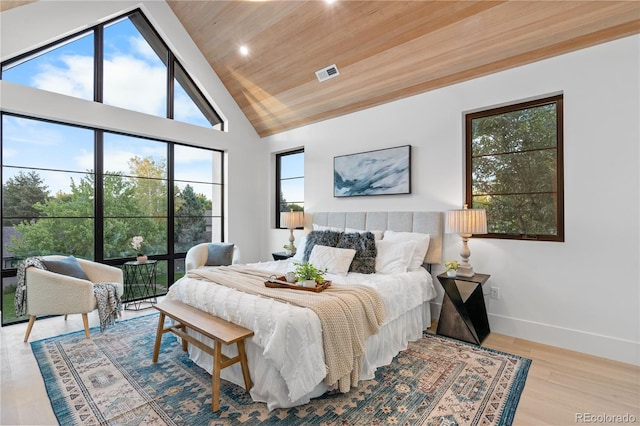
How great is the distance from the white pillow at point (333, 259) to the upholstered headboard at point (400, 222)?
2.49ft

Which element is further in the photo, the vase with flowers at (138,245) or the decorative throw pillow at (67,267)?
the vase with flowers at (138,245)

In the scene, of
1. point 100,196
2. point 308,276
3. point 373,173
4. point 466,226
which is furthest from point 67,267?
point 466,226

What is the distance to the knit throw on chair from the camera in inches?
116

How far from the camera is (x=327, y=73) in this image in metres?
3.94

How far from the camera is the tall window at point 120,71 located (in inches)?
141

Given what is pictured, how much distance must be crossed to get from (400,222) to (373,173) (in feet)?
2.55

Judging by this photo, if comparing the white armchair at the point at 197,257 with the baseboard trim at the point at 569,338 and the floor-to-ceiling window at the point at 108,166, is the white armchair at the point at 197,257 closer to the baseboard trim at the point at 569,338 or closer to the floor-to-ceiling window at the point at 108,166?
the floor-to-ceiling window at the point at 108,166

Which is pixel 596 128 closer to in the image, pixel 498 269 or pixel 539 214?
pixel 539 214

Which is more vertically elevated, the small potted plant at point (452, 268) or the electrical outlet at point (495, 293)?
the small potted plant at point (452, 268)

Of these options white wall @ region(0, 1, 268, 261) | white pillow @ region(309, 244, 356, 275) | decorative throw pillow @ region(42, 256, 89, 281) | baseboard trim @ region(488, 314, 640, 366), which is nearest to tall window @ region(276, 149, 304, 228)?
white wall @ region(0, 1, 268, 261)

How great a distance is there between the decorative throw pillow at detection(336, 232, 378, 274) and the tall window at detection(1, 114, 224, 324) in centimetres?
275

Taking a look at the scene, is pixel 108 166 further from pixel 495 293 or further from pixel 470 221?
pixel 495 293

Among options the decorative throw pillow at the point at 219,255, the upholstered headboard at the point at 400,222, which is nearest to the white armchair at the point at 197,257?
the decorative throw pillow at the point at 219,255

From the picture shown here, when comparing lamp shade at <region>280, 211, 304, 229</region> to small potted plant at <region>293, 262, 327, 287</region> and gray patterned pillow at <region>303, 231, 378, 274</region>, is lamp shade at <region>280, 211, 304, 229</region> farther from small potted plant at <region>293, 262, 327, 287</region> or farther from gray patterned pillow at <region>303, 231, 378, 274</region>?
small potted plant at <region>293, 262, 327, 287</region>
